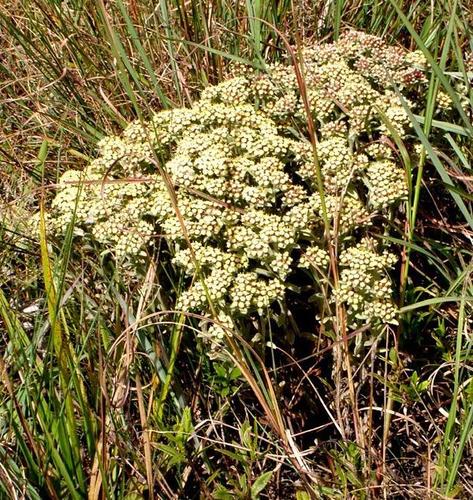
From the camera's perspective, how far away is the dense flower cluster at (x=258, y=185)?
2.12m

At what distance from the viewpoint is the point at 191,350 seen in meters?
2.38

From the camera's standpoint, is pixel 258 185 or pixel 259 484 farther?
pixel 258 185

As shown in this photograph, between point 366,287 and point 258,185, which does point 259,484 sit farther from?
point 258,185

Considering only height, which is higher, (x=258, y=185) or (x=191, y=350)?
(x=258, y=185)

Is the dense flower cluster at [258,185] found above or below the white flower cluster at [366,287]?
above

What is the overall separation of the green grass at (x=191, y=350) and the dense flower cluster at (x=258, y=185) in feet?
0.35

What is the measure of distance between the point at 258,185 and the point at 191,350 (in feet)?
1.90

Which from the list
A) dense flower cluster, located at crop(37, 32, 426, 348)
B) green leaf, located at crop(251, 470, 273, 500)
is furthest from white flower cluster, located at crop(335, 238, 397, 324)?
green leaf, located at crop(251, 470, 273, 500)

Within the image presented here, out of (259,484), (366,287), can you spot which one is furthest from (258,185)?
(259,484)

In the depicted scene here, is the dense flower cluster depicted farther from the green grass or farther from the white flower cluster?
the green grass

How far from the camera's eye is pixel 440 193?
2.74 metres

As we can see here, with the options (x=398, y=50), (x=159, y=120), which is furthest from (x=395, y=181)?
(x=159, y=120)

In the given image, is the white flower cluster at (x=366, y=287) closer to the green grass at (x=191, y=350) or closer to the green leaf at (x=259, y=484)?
the green grass at (x=191, y=350)

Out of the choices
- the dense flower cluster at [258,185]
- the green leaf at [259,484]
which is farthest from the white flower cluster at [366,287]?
the green leaf at [259,484]
